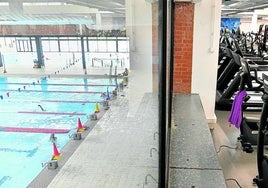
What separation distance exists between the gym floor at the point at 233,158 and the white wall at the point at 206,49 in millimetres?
320

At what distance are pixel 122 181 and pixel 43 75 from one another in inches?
431

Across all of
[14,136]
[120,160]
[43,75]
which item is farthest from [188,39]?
[43,75]

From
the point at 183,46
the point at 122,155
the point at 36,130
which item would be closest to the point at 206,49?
the point at 183,46

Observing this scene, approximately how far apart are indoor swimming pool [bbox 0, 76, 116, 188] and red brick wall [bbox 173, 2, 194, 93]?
2489 millimetres

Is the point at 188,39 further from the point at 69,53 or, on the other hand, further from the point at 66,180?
the point at 69,53

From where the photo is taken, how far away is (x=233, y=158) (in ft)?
11.3

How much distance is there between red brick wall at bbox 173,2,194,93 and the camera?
408 cm

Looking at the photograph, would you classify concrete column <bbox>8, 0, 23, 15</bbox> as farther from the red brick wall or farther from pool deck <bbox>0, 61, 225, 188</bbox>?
the red brick wall

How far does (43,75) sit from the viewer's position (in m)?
12.2

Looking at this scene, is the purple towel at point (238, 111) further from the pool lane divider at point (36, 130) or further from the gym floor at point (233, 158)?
the pool lane divider at point (36, 130)

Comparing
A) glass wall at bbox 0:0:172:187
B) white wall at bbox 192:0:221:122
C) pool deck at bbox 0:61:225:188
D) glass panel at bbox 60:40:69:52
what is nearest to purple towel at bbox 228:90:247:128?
pool deck at bbox 0:61:225:188

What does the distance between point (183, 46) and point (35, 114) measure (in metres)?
5.06

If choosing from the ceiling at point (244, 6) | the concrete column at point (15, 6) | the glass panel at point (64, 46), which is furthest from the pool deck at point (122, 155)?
the glass panel at point (64, 46)

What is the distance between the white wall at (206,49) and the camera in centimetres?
410
